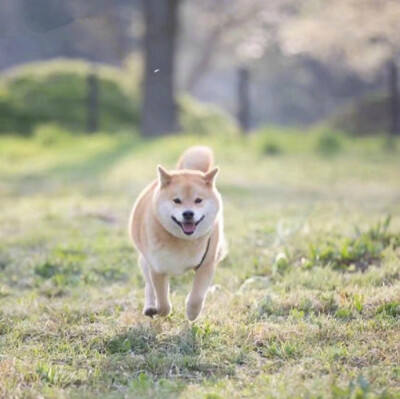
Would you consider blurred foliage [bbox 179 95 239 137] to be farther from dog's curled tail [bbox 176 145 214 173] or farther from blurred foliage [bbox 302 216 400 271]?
dog's curled tail [bbox 176 145 214 173]

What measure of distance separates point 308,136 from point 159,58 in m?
3.60

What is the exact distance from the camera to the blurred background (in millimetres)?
17500

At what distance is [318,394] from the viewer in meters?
3.45

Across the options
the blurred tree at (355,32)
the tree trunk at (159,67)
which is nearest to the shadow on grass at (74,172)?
the tree trunk at (159,67)

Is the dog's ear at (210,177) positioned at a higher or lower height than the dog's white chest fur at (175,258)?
higher

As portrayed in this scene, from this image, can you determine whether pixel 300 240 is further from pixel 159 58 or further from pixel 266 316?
pixel 159 58

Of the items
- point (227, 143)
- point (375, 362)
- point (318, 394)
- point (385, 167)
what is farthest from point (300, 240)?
point (227, 143)

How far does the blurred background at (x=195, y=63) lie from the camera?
57.4 feet

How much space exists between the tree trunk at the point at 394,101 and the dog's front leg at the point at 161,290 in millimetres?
14149

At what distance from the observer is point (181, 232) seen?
4.42m

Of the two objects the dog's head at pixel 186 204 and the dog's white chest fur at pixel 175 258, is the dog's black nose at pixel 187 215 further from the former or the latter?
the dog's white chest fur at pixel 175 258

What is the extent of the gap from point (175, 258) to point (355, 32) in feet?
52.7

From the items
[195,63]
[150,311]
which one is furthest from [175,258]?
[195,63]

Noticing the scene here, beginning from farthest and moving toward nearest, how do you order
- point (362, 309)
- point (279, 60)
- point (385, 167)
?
Answer: point (279, 60), point (385, 167), point (362, 309)
